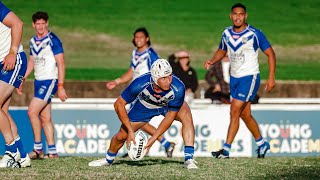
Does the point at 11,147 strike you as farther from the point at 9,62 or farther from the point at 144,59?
the point at 144,59

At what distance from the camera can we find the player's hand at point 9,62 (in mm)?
14560

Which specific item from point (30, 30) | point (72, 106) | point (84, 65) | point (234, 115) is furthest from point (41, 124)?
point (30, 30)

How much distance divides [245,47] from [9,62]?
4336 millimetres

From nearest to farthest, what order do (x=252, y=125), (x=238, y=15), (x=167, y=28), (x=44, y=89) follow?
(x=238, y=15) < (x=252, y=125) < (x=44, y=89) < (x=167, y=28)

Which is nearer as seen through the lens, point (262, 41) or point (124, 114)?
point (124, 114)

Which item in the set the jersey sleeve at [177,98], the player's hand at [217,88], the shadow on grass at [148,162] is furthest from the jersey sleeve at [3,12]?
the player's hand at [217,88]

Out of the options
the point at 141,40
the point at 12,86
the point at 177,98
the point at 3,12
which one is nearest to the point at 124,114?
the point at 177,98

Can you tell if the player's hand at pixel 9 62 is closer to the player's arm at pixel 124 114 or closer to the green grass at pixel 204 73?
the player's arm at pixel 124 114

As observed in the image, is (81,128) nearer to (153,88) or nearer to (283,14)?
(153,88)

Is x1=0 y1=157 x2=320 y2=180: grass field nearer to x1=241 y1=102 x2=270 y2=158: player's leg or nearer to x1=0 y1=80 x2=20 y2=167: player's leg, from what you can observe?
x1=0 y1=80 x2=20 y2=167: player's leg

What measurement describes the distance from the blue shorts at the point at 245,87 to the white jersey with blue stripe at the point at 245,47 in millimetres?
75

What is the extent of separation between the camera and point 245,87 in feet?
57.7

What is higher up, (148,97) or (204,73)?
(204,73)

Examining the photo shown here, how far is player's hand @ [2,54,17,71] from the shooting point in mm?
14560
